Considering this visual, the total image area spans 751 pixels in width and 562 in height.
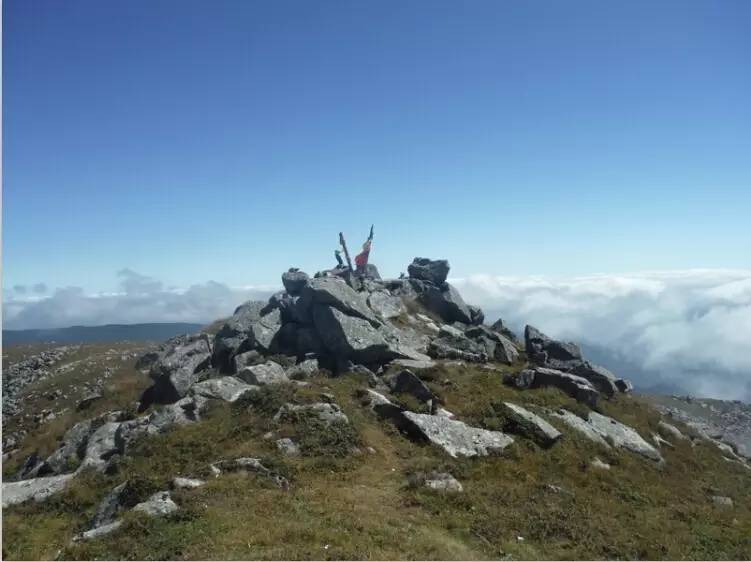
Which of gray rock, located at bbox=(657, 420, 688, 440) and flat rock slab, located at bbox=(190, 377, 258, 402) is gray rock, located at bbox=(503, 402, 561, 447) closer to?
gray rock, located at bbox=(657, 420, 688, 440)

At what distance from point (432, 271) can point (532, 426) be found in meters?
37.6

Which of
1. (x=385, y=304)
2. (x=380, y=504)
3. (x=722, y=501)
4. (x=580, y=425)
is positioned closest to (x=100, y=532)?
(x=380, y=504)

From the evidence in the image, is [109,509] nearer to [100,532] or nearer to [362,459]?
[100,532]

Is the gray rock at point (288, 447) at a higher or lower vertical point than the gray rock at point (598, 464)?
higher

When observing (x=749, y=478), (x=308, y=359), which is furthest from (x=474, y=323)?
(x=749, y=478)

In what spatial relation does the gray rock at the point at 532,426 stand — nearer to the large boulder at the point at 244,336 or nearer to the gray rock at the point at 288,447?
the gray rock at the point at 288,447

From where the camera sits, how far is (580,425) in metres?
32.0

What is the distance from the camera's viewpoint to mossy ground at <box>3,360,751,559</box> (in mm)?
15852

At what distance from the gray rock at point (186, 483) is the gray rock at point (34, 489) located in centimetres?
837

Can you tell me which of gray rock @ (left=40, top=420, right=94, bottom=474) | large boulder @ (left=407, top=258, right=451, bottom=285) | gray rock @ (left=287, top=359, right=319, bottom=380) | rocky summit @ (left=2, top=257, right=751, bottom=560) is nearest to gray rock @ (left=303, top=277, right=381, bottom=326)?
rocky summit @ (left=2, top=257, right=751, bottom=560)

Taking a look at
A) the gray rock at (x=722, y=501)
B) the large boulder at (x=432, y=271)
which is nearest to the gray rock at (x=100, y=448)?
the gray rock at (x=722, y=501)

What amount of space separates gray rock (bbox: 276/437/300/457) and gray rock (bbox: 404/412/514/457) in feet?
22.4

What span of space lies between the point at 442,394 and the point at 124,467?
756 inches

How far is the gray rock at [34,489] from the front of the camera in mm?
24044
